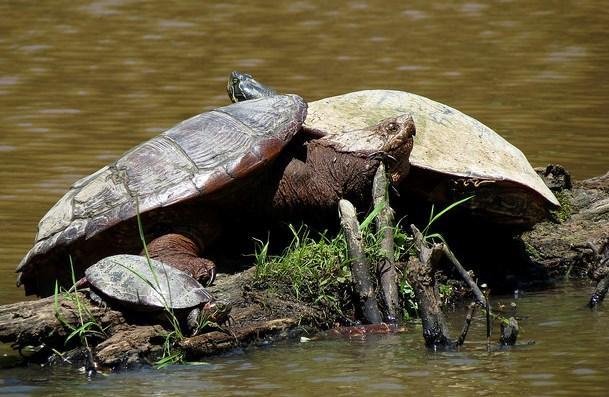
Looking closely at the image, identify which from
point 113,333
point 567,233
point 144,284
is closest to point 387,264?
point 144,284

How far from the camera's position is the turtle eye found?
24.6ft

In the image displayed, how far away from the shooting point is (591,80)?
46.0 ft

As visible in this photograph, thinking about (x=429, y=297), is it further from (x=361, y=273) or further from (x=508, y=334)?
(x=361, y=273)

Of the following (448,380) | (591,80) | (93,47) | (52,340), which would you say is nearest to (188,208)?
(52,340)

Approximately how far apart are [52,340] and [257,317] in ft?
3.41

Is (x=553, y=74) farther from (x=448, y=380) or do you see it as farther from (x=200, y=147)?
(x=448, y=380)

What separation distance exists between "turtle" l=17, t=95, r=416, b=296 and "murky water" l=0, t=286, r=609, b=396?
0.79m

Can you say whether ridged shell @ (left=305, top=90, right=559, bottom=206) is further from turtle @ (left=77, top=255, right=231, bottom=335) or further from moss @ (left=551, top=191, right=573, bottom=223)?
turtle @ (left=77, top=255, right=231, bottom=335)

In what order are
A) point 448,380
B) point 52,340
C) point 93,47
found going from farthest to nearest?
point 93,47
point 52,340
point 448,380

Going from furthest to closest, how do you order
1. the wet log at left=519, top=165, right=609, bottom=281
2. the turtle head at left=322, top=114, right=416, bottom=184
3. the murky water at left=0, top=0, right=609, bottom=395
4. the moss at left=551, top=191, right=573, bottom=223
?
1. the murky water at left=0, top=0, right=609, bottom=395
2. the moss at left=551, top=191, right=573, bottom=223
3. the wet log at left=519, top=165, right=609, bottom=281
4. the turtle head at left=322, top=114, right=416, bottom=184

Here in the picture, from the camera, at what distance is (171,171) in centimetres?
724

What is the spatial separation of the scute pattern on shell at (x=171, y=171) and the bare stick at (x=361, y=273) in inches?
25.3

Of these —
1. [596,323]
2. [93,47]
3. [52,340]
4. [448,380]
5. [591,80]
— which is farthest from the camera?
[93,47]

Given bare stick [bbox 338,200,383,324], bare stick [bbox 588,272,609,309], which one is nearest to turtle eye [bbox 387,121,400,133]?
bare stick [bbox 338,200,383,324]
